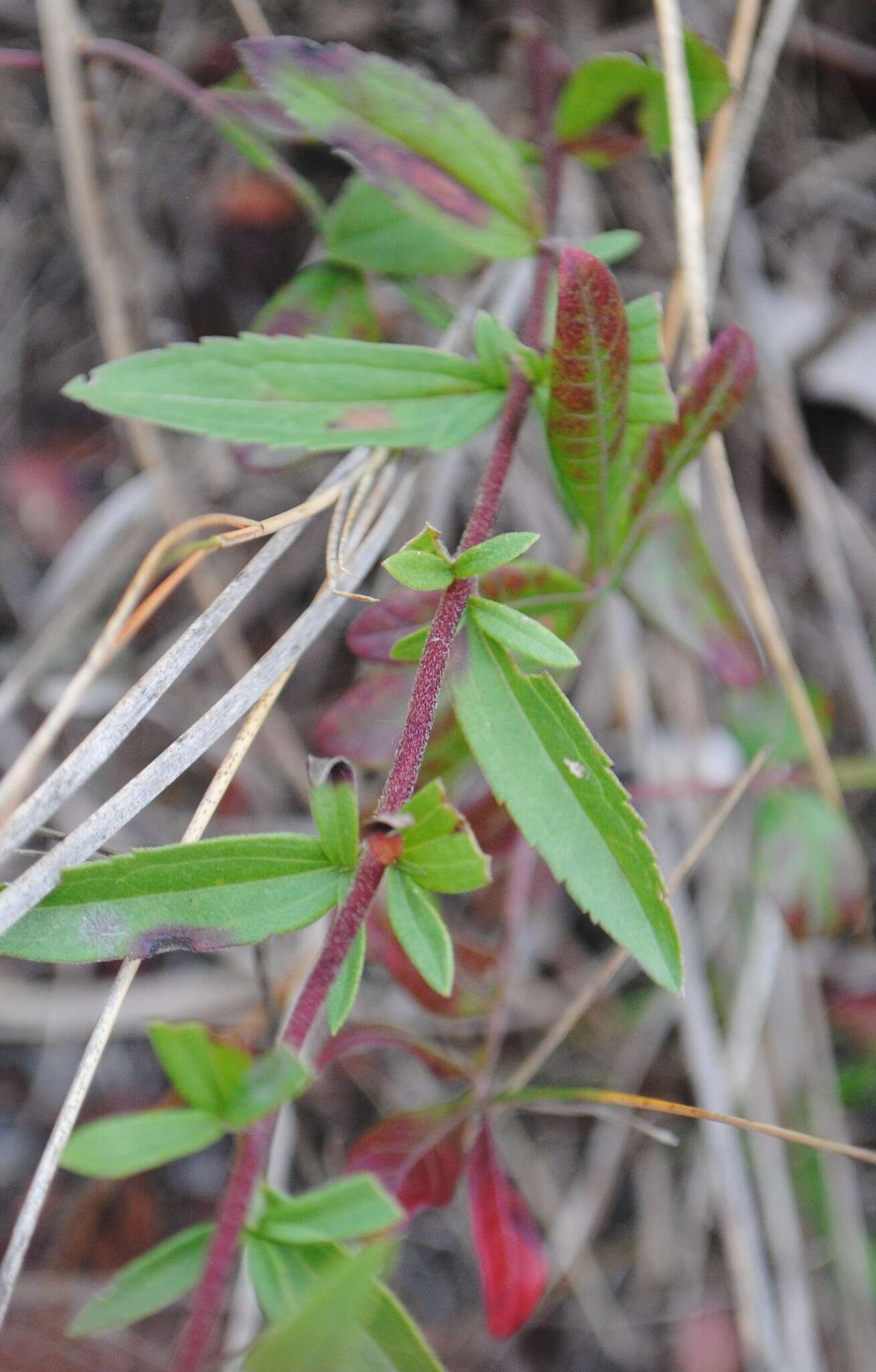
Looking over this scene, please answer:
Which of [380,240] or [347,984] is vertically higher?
[380,240]

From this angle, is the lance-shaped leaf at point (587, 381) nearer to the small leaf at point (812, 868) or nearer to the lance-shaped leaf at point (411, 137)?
the lance-shaped leaf at point (411, 137)

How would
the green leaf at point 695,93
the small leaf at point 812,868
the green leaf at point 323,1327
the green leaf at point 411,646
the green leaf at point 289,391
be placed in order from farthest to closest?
the small leaf at point 812,868 < the green leaf at point 695,93 < the green leaf at point 289,391 < the green leaf at point 411,646 < the green leaf at point 323,1327

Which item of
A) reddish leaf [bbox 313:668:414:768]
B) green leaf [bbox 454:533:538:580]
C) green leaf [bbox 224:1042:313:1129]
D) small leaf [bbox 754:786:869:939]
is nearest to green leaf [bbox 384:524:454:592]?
green leaf [bbox 454:533:538:580]

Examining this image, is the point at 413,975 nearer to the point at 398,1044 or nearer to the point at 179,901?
the point at 398,1044

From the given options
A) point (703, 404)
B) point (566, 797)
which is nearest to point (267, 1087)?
point (566, 797)

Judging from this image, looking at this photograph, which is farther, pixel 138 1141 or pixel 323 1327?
pixel 138 1141

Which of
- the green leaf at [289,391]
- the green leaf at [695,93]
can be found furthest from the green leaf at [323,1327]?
the green leaf at [695,93]
